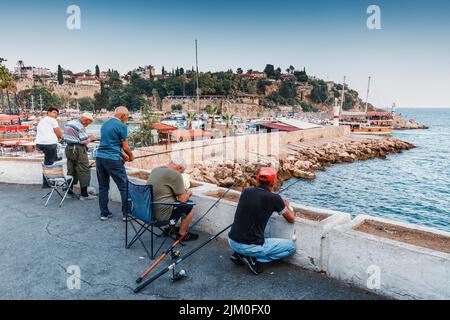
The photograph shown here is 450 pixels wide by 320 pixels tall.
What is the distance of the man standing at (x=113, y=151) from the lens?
496 cm

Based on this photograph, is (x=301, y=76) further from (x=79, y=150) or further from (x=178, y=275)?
(x=178, y=275)

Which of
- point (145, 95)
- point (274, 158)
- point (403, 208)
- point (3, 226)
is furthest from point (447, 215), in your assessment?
point (145, 95)

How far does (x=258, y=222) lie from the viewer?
11.3 feet

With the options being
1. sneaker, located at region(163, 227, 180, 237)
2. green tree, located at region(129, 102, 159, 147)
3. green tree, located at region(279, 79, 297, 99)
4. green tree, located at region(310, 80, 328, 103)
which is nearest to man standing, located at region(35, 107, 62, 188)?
sneaker, located at region(163, 227, 180, 237)

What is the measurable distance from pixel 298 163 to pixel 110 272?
2271cm

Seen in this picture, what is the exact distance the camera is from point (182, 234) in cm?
427

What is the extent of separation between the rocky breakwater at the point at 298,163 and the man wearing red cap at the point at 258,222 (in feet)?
43.6

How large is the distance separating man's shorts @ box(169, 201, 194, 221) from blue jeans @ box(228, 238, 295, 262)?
0.84m

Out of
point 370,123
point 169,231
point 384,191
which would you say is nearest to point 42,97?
point 370,123

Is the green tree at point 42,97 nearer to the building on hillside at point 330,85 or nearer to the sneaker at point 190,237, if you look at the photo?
the sneaker at point 190,237

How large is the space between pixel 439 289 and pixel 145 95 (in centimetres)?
12909

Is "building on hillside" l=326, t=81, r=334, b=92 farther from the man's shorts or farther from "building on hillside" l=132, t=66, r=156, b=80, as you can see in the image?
the man's shorts

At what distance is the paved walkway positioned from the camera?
318 centimetres
